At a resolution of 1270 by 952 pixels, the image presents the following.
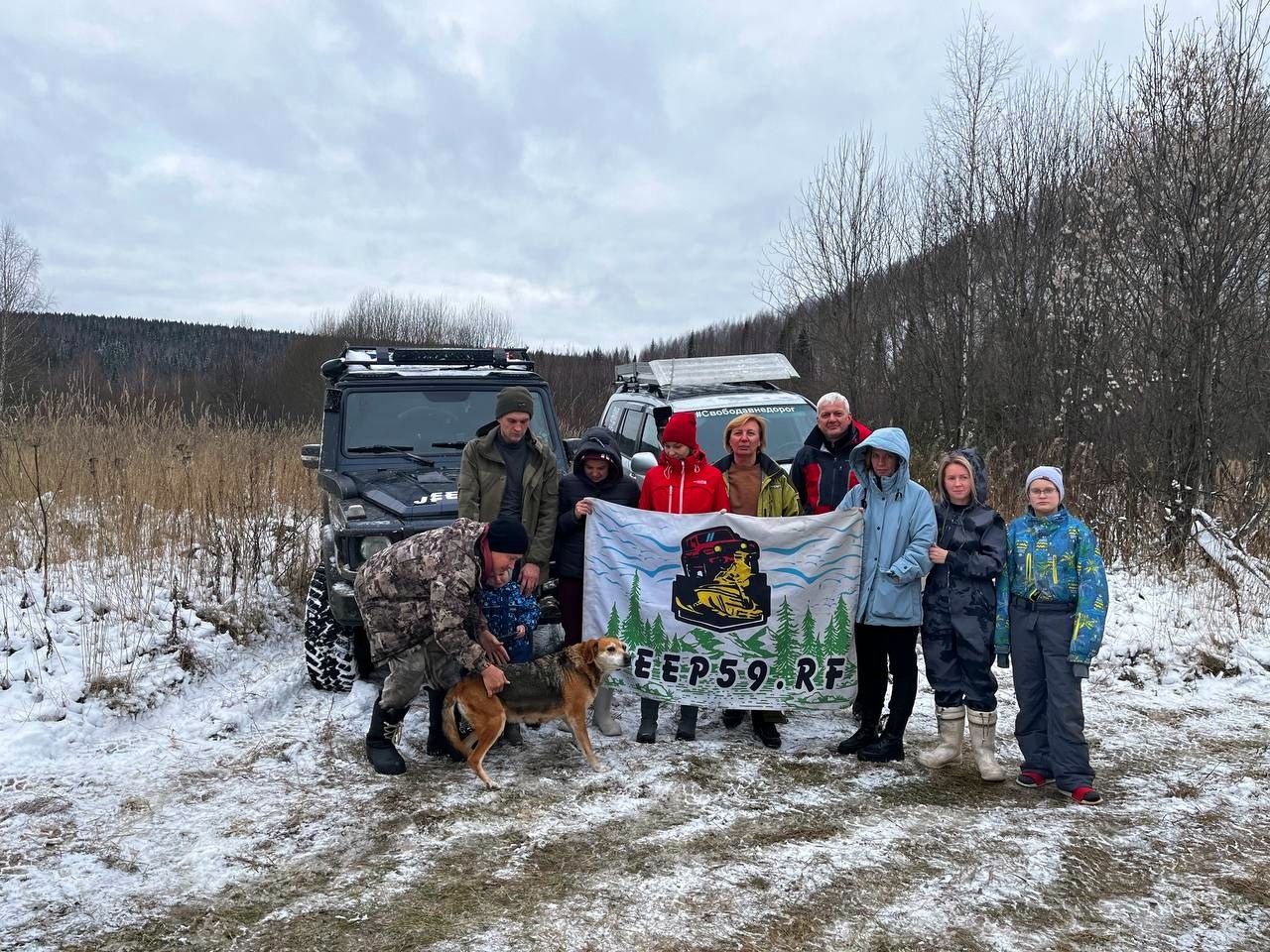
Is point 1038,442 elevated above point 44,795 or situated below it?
above

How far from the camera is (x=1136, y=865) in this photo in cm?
401

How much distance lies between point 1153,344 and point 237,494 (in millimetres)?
9894

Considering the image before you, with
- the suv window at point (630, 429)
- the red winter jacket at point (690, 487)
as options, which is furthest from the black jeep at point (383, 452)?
the suv window at point (630, 429)

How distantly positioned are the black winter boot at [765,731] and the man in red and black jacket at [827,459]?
4.42ft

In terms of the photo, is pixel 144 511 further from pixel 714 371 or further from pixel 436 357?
pixel 714 371

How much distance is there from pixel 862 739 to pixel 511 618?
2256 millimetres

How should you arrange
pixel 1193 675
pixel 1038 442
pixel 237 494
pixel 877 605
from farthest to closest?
pixel 1038 442, pixel 237 494, pixel 1193 675, pixel 877 605

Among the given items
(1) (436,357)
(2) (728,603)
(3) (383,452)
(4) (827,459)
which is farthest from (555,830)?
(1) (436,357)

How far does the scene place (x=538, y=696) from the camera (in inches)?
198

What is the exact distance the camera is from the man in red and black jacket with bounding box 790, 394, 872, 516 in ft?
18.2

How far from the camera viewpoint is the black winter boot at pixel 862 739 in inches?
214

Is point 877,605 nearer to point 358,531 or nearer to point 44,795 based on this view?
point 358,531

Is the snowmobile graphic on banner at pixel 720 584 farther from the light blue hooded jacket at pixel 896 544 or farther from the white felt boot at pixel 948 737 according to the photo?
the white felt boot at pixel 948 737

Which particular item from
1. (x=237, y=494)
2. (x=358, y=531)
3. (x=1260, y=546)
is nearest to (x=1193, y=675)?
(x=1260, y=546)
